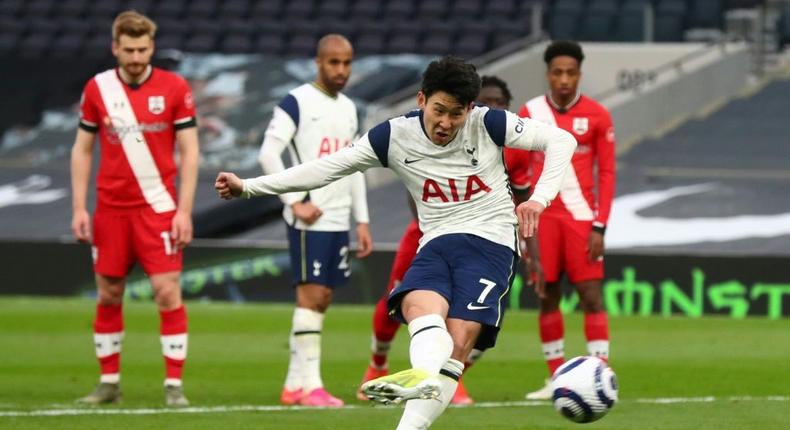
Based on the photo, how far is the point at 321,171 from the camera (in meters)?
6.32

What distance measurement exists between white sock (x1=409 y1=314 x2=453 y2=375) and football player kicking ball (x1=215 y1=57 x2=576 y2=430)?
0.14 ft

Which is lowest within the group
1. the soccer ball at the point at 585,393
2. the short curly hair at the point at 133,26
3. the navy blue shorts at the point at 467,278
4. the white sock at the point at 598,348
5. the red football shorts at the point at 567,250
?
the white sock at the point at 598,348

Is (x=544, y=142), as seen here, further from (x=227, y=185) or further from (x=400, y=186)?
(x=400, y=186)

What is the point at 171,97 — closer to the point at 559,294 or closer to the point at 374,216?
the point at 559,294

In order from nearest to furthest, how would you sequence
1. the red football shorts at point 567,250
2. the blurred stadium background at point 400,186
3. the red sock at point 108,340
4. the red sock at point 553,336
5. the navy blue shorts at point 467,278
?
the navy blue shorts at point 467,278 → the red sock at point 108,340 → the red football shorts at point 567,250 → the red sock at point 553,336 → the blurred stadium background at point 400,186

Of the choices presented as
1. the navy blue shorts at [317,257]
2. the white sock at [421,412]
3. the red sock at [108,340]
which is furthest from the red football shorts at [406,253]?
the white sock at [421,412]

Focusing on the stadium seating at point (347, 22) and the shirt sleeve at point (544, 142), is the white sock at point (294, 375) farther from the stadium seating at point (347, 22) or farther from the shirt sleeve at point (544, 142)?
the stadium seating at point (347, 22)

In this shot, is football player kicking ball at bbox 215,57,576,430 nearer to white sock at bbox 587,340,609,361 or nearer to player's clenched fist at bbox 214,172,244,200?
player's clenched fist at bbox 214,172,244,200

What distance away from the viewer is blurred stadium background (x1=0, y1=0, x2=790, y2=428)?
11.6m

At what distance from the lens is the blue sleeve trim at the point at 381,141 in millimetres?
6324

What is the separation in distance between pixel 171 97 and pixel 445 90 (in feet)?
8.06

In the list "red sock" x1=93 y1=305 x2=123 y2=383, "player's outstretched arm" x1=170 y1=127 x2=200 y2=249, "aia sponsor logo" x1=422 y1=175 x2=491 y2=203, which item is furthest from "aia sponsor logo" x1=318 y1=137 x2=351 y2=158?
"aia sponsor logo" x1=422 y1=175 x2=491 y2=203

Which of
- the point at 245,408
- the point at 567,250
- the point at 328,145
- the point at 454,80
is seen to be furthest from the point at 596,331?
the point at 454,80

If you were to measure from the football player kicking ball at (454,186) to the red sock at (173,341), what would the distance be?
1.99 m
